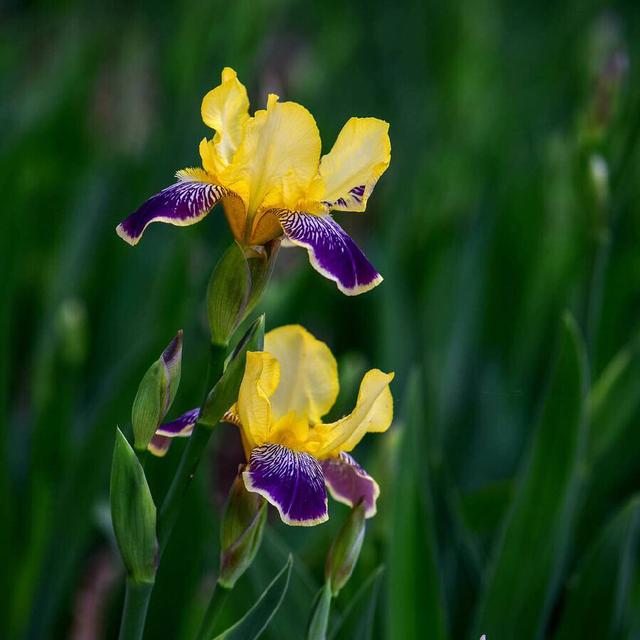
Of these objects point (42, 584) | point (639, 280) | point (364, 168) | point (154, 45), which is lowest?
point (42, 584)

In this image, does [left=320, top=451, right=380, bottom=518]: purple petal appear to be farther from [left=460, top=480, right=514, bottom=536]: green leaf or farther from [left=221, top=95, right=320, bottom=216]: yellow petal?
[left=460, top=480, right=514, bottom=536]: green leaf

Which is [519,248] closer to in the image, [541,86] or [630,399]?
[630,399]

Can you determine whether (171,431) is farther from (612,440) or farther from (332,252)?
(612,440)

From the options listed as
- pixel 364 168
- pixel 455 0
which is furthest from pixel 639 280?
pixel 455 0

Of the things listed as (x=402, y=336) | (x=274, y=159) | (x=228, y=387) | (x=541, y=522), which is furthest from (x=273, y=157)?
(x=402, y=336)

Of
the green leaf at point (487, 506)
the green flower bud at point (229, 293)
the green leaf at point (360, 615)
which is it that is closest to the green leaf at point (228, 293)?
the green flower bud at point (229, 293)

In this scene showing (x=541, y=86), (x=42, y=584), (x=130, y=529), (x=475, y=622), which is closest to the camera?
(x=130, y=529)

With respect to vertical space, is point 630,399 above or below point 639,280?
below

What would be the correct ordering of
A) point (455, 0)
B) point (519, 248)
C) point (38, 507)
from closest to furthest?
point (38, 507) < point (519, 248) < point (455, 0)
